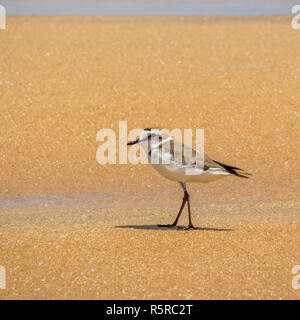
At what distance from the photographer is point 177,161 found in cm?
779

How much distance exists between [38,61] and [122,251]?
35.9 ft

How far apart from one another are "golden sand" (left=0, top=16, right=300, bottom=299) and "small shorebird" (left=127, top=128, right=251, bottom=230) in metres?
0.79

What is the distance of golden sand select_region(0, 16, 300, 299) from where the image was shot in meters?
7.03

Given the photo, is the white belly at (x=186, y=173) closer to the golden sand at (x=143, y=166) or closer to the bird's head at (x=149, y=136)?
the bird's head at (x=149, y=136)

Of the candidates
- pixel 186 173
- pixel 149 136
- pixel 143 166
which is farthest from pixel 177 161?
pixel 143 166

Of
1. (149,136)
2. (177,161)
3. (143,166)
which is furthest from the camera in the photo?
(143,166)

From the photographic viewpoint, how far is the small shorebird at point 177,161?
779cm

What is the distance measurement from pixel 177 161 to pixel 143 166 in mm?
5124

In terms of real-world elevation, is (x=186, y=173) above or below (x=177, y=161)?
below

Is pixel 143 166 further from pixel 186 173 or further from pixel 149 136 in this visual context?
pixel 186 173

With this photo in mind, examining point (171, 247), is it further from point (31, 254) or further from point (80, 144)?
point (80, 144)

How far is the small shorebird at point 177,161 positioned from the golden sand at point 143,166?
2.60 feet

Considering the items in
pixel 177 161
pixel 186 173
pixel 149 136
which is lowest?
pixel 186 173

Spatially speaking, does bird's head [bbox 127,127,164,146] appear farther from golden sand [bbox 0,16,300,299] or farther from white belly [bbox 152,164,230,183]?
golden sand [bbox 0,16,300,299]
